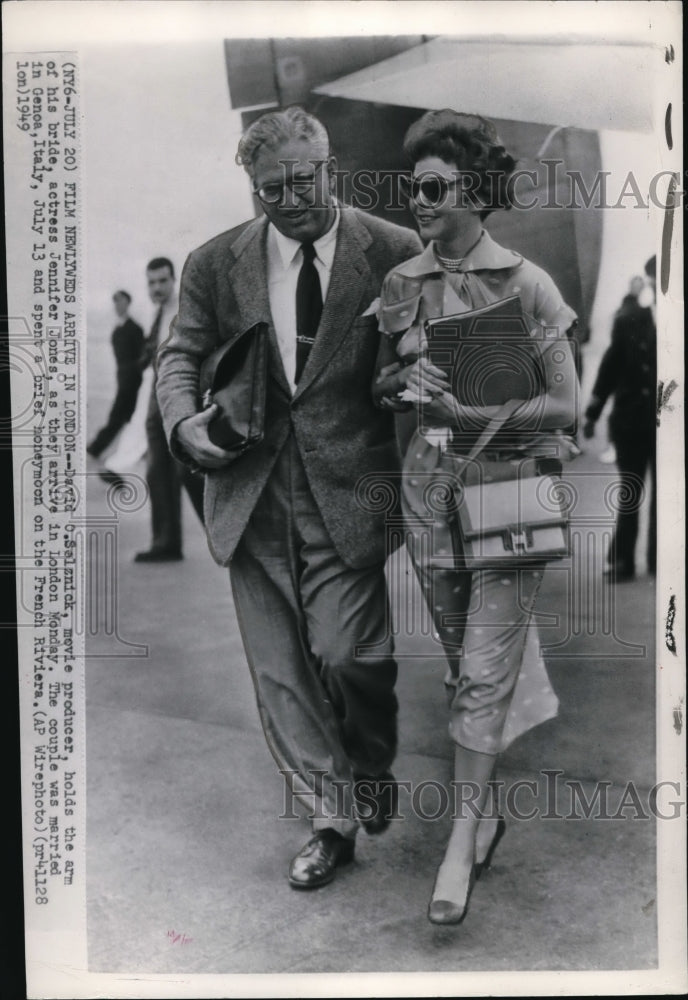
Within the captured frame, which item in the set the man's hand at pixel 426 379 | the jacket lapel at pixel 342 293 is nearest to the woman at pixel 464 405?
the man's hand at pixel 426 379

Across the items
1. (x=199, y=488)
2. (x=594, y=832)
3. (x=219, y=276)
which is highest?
(x=219, y=276)

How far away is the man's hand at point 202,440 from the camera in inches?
153

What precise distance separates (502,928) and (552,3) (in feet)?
10.4

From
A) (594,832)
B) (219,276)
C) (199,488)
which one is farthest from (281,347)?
(594,832)

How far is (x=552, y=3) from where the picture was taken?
389 centimetres

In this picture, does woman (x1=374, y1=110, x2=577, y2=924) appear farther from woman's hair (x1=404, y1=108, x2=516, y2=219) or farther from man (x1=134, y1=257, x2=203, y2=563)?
man (x1=134, y1=257, x2=203, y2=563)

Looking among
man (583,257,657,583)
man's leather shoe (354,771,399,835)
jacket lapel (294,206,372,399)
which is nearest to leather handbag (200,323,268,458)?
jacket lapel (294,206,372,399)

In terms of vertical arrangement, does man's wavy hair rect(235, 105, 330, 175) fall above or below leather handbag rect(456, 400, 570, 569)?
above

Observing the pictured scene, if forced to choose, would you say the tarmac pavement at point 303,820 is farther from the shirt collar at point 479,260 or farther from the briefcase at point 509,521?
the shirt collar at point 479,260

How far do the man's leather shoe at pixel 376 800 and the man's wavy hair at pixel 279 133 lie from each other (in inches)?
84.5

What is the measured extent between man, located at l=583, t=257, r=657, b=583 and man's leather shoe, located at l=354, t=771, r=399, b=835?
106 cm

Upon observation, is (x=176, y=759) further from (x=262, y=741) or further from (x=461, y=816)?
(x=461, y=816)

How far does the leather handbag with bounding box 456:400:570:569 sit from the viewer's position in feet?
12.6

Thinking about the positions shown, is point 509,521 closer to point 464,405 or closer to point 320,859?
point 464,405
